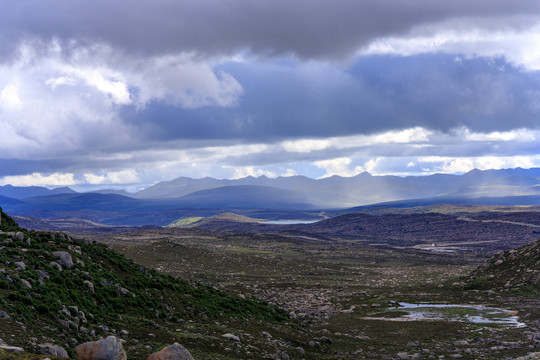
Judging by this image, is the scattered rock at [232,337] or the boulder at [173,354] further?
the scattered rock at [232,337]

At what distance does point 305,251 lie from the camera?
184750mm

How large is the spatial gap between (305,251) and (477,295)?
392 ft

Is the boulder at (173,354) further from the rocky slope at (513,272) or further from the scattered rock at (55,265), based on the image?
the rocky slope at (513,272)

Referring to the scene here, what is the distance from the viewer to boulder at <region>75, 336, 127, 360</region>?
2062 cm

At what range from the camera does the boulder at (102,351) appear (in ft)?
67.7

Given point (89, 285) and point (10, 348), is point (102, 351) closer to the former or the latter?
point (10, 348)

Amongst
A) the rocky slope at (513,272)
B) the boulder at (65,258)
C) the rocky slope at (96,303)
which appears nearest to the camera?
the rocky slope at (96,303)

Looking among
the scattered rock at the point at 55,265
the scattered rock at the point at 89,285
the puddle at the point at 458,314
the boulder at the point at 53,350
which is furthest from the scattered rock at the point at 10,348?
the puddle at the point at 458,314

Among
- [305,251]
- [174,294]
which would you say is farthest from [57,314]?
[305,251]

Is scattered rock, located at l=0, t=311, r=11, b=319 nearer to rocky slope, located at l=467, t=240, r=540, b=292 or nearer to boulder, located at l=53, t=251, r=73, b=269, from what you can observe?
boulder, located at l=53, t=251, r=73, b=269

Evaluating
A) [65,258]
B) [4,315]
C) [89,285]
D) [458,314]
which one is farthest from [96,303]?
[458,314]

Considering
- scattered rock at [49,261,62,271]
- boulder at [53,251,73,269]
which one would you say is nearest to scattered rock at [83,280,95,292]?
scattered rock at [49,261,62,271]

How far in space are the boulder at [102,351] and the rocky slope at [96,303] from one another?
7.87 ft

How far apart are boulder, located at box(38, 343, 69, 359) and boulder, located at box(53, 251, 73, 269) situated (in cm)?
1396
